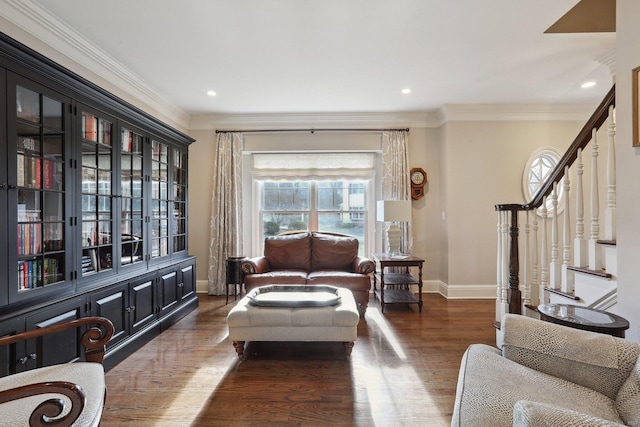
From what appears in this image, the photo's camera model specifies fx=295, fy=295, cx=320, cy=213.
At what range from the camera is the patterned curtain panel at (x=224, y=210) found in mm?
4305

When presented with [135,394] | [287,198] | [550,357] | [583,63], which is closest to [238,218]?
[287,198]

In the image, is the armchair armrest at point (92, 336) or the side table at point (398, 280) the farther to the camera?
the side table at point (398, 280)

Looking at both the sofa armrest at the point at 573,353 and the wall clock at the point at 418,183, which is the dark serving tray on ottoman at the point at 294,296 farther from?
the wall clock at the point at 418,183

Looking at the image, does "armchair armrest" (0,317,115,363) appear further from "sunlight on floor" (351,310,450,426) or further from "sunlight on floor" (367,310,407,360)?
"sunlight on floor" (367,310,407,360)

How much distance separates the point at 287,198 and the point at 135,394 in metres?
3.11

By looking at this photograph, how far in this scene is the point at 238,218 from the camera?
4.34m

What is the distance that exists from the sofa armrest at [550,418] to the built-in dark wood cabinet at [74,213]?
231cm

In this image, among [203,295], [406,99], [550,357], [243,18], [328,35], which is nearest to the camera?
[550,357]

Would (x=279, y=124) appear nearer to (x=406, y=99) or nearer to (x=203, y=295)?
(x=406, y=99)

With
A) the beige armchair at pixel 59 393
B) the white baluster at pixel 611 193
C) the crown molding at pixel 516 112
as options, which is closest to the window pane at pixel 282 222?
the crown molding at pixel 516 112

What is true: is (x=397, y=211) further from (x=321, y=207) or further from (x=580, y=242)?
(x=580, y=242)

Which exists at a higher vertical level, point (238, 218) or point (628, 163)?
point (628, 163)

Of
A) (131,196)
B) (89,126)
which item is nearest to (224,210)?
(131,196)

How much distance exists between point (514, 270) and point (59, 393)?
9.58 ft
